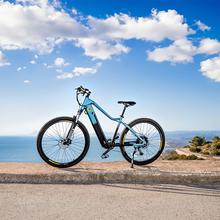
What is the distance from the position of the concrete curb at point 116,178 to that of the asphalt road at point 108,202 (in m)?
0.23

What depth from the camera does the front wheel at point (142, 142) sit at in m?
6.56

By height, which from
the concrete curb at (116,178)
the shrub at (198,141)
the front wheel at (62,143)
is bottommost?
the concrete curb at (116,178)

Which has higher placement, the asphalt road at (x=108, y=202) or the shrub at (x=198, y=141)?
the shrub at (x=198, y=141)

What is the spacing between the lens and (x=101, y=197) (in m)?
4.65

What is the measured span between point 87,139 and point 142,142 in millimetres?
1008

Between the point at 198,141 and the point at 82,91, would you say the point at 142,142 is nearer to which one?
the point at 82,91

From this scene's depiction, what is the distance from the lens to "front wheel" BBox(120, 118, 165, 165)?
258 inches

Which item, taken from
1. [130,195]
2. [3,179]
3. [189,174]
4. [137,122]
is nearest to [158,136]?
[137,122]

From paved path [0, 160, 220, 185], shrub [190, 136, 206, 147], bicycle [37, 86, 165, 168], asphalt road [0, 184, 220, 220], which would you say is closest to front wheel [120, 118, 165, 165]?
bicycle [37, 86, 165, 168]

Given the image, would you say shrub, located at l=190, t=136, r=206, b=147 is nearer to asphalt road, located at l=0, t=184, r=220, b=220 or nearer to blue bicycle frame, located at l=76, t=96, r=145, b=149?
blue bicycle frame, located at l=76, t=96, r=145, b=149

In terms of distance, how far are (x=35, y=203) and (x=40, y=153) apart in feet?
6.66

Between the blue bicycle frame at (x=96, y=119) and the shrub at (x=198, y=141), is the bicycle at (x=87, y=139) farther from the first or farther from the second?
the shrub at (x=198, y=141)

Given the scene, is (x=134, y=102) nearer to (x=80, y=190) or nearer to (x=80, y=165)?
(x=80, y=165)

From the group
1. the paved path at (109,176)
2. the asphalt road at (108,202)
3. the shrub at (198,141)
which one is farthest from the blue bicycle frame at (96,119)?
the shrub at (198,141)
